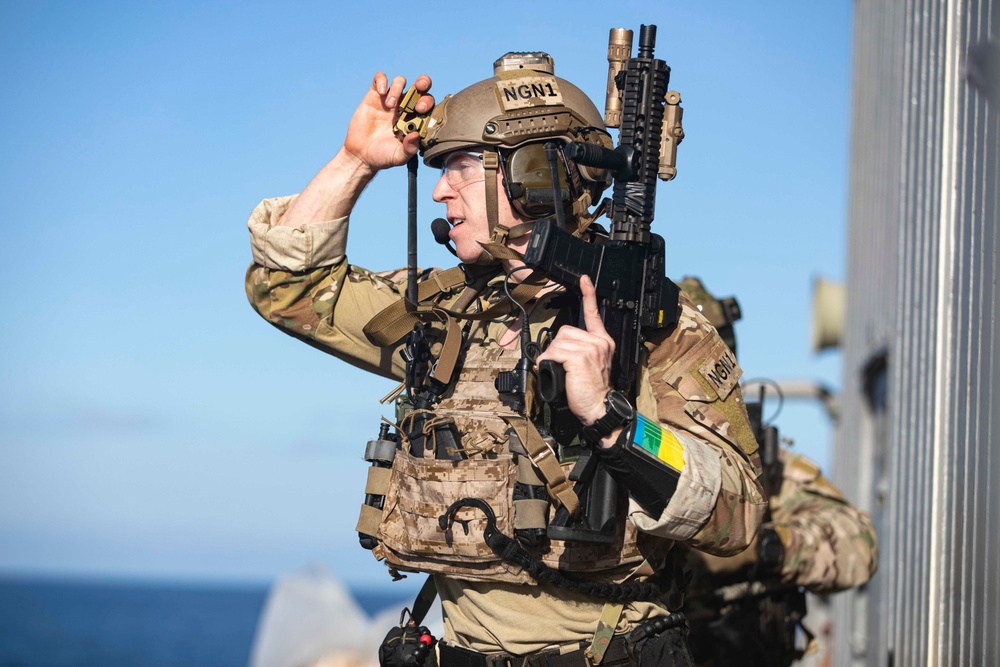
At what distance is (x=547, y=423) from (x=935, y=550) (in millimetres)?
2942

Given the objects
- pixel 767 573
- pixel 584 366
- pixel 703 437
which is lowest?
pixel 767 573

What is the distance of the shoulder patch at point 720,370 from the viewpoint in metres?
3.58

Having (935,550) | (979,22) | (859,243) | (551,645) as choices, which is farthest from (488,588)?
(859,243)

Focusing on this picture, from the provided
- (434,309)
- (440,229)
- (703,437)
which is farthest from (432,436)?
(703,437)

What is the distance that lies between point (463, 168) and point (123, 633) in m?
71.9

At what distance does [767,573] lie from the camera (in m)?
5.77

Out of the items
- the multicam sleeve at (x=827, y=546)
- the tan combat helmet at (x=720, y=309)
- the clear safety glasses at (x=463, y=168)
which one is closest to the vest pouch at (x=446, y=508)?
the clear safety glasses at (x=463, y=168)

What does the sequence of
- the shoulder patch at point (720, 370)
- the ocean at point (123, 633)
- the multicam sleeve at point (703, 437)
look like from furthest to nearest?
the ocean at point (123, 633) < the shoulder patch at point (720, 370) < the multicam sleeve at point (703, 437)

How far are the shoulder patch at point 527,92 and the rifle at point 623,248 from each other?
0.95ft

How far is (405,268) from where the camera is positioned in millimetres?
4695

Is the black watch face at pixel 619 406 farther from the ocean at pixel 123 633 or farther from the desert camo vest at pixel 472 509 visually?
the ocean at pixel 123 633

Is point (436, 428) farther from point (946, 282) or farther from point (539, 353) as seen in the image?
point (946, 282)

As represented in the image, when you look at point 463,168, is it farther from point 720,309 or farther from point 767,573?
point 767,573

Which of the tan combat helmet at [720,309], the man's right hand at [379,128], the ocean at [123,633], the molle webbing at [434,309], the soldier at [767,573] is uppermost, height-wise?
the man's right hand at [379,128]
